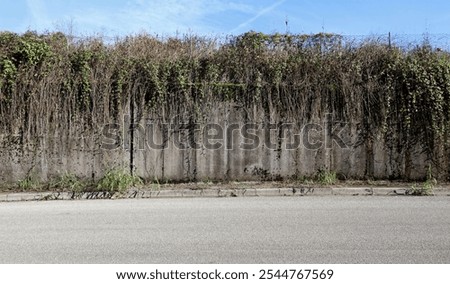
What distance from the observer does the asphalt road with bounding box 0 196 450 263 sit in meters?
5.54

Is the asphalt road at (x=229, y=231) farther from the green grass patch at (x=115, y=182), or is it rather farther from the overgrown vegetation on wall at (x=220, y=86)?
the overgrown vegetation on wall at (x=220, y=86)

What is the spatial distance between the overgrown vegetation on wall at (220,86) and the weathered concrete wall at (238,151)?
0.27m

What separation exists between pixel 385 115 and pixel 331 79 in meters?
1.71

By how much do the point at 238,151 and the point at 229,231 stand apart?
5.23 metres

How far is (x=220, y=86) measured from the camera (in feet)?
39.0

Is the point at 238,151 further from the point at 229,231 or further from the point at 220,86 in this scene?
the point at 229,231

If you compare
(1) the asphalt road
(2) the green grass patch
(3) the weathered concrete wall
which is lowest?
(1) the asphalt road

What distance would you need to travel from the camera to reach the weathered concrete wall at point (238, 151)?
38.4ft

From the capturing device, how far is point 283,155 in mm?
11898

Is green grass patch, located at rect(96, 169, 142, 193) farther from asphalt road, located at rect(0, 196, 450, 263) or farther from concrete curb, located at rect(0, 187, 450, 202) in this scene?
asphalt road, located at rect(0, 196, 450, 263)

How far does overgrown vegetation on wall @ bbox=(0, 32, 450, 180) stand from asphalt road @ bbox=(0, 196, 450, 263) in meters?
2.67

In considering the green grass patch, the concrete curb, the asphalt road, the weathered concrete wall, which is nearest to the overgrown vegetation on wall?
the weathered concrete wall

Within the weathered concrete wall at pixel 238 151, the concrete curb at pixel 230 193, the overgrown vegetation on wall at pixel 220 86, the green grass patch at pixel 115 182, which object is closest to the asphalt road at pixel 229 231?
the concrete curb at pixel 230 193
